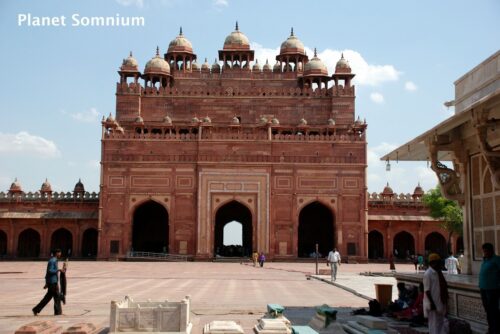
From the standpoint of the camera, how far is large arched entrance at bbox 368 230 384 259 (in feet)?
127

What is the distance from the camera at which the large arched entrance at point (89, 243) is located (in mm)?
38000

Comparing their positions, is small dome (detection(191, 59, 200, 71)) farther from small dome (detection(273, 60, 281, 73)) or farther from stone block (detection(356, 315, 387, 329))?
stone block (detection(356, 315, 387, 329))

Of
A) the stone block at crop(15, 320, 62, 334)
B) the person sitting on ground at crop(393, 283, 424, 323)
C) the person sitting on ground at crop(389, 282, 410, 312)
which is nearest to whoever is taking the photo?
the stone block at crop(15, 320, 62, 334)

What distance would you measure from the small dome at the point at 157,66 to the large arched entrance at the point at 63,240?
10844 millimetres

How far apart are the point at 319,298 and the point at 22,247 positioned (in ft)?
93.0

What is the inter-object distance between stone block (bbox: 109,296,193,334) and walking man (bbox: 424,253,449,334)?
279 centimetres

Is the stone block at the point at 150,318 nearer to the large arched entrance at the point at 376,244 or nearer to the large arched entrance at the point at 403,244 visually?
the large arched entrance at the point at 376,244

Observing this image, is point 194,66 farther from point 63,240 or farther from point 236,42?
point 63,240

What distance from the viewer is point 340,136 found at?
3469 cm

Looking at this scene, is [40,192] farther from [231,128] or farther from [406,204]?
[406,204]

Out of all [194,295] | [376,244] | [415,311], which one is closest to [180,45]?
[376,244]

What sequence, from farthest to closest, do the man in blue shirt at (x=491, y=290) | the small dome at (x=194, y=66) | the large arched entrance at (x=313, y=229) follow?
the small dome at (x=194, y=66) < the large arched entrance at (x=313, y=229) < the man in blue shirt at (x=491, y=290)

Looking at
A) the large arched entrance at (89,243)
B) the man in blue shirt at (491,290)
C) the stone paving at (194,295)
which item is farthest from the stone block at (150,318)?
the large arched entrance at (89,243)

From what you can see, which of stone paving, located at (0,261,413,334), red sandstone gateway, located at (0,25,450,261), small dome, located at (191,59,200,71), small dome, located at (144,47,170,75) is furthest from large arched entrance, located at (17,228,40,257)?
stone paving, located at (0,261,413,334)
